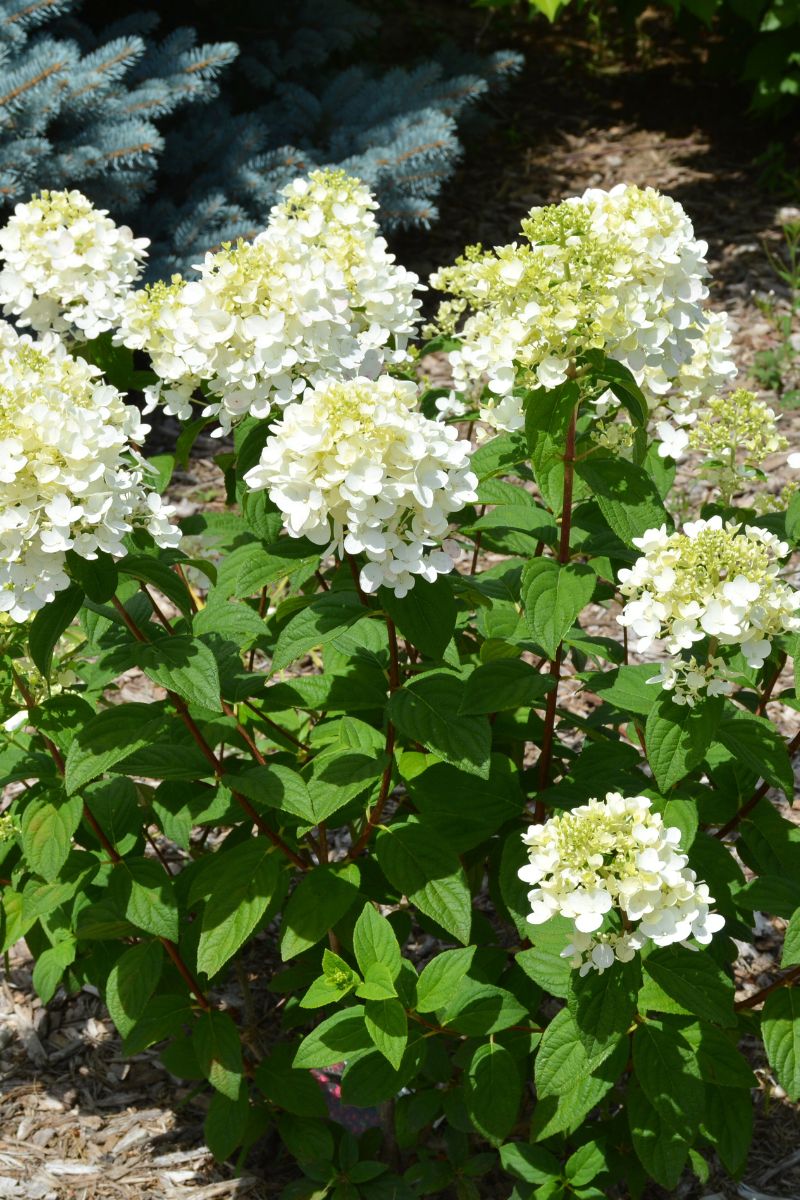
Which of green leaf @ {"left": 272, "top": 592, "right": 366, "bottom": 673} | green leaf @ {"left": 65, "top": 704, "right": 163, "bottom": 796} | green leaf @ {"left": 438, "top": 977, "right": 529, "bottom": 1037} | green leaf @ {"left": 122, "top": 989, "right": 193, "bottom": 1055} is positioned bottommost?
green leaf @ {"left": 122, "top": 989, "right": 193, "bottom": 1055}

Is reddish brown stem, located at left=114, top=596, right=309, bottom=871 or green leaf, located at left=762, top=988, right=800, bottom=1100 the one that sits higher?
reddish brown stem, located at left=114, top=596, right=309, bottom=871

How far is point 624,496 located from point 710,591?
1.01ft

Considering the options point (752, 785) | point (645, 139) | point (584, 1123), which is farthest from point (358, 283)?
point (645, 139)

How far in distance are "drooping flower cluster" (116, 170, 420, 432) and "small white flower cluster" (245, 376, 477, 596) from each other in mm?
319

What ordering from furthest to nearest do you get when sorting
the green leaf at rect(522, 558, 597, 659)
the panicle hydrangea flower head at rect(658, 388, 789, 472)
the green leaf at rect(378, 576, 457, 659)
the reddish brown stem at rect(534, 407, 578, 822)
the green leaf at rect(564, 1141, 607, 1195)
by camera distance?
the panicle hydrangea flower head at rect(658, 388, 789, 472), the green leaf at rect(564, 1141, 607, 1195), the reddish brown stem at rect(534, 407, 578, 822), the green leaf at rect(522, 558, 597, 659), the green leaf at rect(378, 576, 457, 659)

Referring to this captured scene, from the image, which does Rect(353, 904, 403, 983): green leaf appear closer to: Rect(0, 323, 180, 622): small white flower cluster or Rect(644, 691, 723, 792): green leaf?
Rect(644, 691, 723, 792): green leaf

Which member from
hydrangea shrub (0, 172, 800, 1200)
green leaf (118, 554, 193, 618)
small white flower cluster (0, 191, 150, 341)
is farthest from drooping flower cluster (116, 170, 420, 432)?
green leaf (118, 554, 193, 618)

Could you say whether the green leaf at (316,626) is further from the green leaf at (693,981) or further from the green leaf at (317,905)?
the green leaf at (693,981)

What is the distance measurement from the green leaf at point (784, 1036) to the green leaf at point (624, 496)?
85 cm

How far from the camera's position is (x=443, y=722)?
1.99m

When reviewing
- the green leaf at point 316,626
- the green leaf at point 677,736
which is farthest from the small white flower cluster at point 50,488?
the green leaf at point 677,736

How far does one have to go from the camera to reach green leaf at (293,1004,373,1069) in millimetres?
2156

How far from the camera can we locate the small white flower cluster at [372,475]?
1742 millimetres

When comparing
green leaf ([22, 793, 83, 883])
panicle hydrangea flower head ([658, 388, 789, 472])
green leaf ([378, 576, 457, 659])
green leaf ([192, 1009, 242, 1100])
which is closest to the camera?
green leaf ([378, 576, 457, 659])
